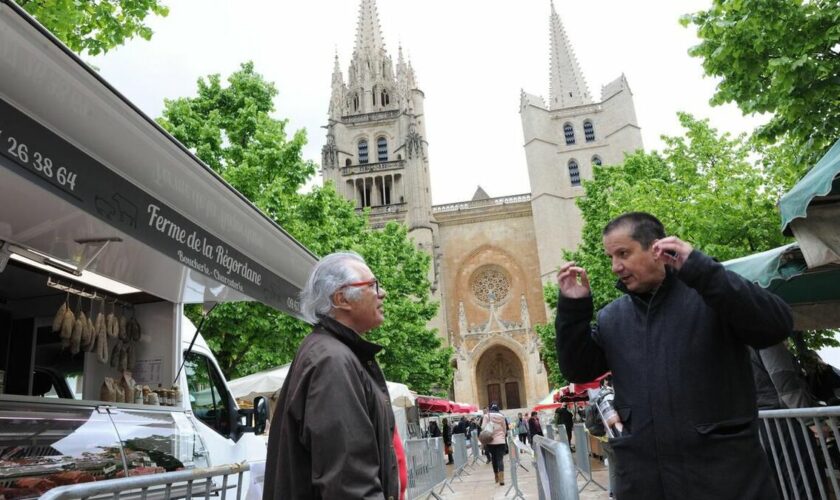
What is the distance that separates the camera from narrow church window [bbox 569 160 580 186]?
4916 centimetres

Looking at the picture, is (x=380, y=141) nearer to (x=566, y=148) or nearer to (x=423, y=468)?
(x=566, y=148)

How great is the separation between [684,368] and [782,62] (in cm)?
669

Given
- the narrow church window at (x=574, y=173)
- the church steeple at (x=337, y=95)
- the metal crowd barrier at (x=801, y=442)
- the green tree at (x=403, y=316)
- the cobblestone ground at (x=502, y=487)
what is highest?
the church steeple at (x=337, y=95)

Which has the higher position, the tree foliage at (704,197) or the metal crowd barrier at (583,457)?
the tree foliage at (704,197)

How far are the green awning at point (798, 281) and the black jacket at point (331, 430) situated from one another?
8.90 feet

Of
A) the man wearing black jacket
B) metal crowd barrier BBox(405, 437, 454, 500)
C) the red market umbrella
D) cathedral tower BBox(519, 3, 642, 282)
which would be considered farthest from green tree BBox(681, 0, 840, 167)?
cathedral tower BBox(519, 3, 642, 282)

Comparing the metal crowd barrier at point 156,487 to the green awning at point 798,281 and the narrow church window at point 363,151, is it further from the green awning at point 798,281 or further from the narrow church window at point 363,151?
the narrow church window at point 363,151

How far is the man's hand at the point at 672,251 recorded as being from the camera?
6.88 feet

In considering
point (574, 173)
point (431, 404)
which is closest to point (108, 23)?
point (431, 404)

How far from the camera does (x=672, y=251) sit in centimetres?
212

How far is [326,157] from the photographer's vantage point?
4784 cm

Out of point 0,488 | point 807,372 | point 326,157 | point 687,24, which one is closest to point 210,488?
point 0,488

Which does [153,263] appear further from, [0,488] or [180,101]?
[180,101]

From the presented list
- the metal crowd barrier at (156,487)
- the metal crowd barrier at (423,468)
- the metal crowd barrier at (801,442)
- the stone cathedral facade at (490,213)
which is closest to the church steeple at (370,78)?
the stone cathedral facade at (490,213)
